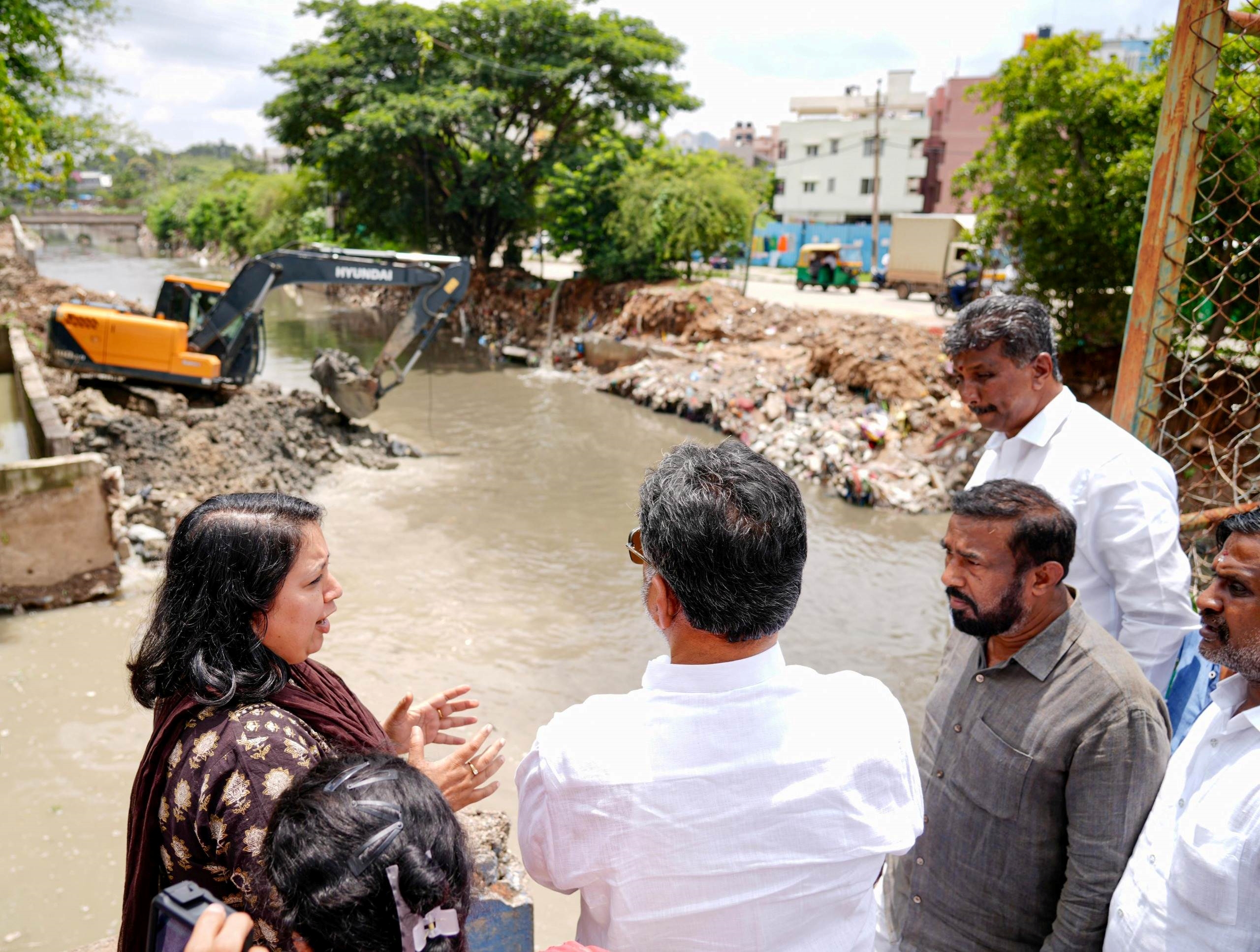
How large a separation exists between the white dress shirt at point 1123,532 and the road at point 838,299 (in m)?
11.7

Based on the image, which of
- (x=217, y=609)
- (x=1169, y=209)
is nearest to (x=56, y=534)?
(x=217, y=609)

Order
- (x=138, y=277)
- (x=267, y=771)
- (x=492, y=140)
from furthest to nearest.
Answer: (x=138, y=277) < (x=492, y=140) < (x=267, y=771)

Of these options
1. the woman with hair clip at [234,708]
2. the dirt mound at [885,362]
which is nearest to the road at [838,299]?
the dirt mound at [885,362]

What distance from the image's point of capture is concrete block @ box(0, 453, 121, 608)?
570cm

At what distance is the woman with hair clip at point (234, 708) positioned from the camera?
1317mm

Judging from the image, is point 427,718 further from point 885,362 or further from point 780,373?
point 780,373

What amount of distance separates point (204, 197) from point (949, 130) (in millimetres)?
38301

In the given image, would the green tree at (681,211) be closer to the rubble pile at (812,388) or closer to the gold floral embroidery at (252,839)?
the rubble pile at (812,388)

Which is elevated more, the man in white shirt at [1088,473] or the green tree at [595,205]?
the green tree at [595,205]

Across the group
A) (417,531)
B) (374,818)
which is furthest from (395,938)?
(417,531)

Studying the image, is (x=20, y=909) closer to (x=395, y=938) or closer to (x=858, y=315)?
(x=395, y=938)

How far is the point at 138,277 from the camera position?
36.7 m

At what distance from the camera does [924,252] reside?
21578 mm

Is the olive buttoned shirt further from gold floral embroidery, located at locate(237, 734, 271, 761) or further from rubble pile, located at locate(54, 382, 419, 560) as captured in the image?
rubble pile, located at locate(54, 382, 419, 560)
